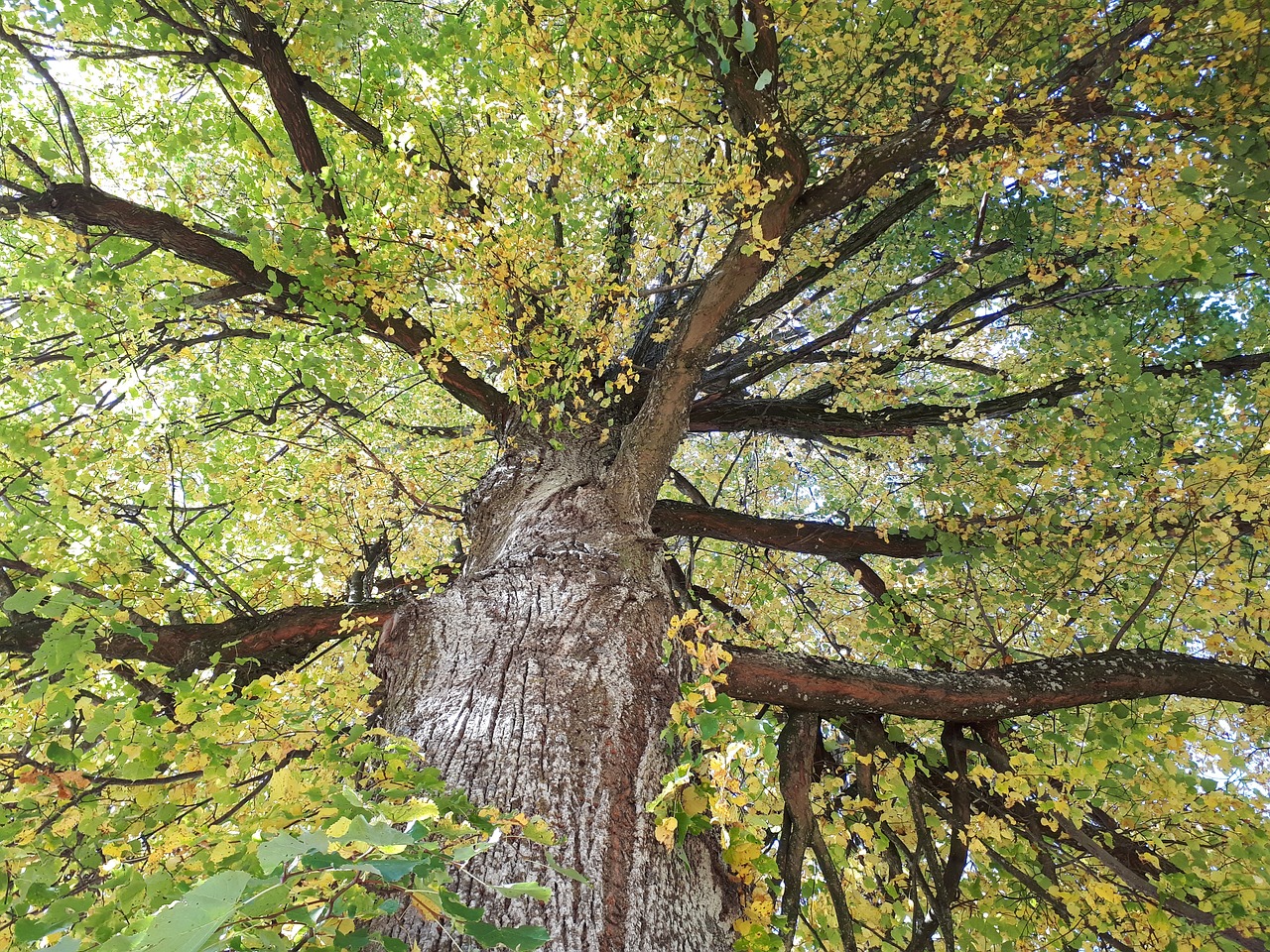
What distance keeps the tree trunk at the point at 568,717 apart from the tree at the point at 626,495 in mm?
16

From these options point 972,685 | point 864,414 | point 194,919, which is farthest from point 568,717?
point 864,414

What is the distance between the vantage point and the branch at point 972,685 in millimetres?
3293

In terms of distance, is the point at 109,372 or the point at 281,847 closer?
the point at 281,847

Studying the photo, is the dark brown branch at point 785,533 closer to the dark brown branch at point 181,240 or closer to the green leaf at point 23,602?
the dark brown branch at point 181,240

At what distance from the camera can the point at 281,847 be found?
889 mm

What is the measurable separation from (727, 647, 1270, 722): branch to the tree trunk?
0.83m

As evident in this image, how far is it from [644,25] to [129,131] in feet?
16.0

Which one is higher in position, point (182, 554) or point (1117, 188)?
point (1117, 188)

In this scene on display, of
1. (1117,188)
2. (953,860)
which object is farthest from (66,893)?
(1117,188)

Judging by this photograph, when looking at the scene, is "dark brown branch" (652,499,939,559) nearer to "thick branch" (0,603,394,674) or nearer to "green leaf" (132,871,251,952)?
"thick branch" (0,603,394,674)

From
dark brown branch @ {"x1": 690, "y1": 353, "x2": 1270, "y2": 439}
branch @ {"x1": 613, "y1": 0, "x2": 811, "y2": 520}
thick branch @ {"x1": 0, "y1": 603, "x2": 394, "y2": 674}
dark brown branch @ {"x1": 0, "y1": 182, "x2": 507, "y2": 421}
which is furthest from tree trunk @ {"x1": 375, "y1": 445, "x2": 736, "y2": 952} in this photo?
dark brown branch @ {"x1": 690, "y1": 353, "x2": 1270, "y2": 439}

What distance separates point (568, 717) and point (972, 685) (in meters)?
2.42

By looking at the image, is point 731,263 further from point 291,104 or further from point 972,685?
point 291,104

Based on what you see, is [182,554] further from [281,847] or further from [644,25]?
[281,847]
